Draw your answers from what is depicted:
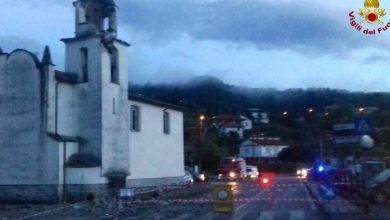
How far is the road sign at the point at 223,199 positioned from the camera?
63.3ft

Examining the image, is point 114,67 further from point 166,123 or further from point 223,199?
point 223,199

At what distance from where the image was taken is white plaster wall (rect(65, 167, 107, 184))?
35.8 metres

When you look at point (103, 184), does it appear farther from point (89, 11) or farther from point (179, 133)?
point (179, 133)

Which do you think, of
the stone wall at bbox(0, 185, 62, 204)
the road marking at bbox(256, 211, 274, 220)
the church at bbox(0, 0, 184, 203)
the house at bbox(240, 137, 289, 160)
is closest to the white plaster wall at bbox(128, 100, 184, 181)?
the church at bbox(0, 0, 184, 203)

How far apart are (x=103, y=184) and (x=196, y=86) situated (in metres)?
119

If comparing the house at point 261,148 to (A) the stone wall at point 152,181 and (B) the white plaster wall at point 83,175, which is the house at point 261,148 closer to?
(A) the stone wall at point 152,181

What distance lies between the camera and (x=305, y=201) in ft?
102

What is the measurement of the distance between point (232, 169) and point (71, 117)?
35612 mm

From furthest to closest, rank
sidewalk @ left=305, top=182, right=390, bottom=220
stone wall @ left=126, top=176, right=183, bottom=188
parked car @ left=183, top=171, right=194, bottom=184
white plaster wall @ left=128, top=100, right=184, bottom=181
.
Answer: parked car @ left=183, top=171, right=194, bottom=184 < white plaster wall @ left=128, top=100, right=184, bottom=181 < stone wall @ left=126, top=176, right=183, bottom=188 < sidewalk @ left=305, top=182, right=390, bottom=220

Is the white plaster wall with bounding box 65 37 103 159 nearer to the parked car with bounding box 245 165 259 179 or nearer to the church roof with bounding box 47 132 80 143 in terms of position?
the church roof with bounding box 47 132 80 143

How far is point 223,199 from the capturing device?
761 inches

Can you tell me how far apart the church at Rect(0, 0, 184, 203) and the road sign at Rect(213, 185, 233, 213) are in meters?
17.9

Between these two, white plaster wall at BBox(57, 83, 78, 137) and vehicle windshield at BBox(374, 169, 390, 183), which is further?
white plaster wall at BBox(57, 83, 78, 137)

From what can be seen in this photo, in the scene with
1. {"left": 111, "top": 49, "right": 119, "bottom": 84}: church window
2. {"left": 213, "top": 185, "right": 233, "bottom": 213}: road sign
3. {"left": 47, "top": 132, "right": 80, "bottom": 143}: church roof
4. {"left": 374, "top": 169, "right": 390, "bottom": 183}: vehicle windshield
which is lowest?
{"left": 213, "top": 185, "right": 233, "bottom": 213}: road sign
